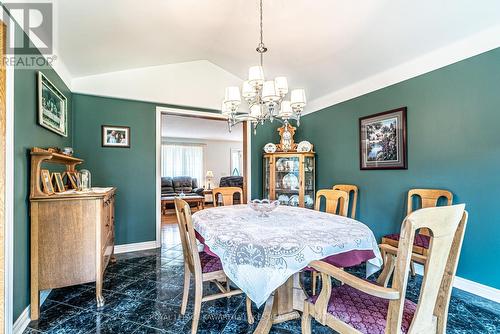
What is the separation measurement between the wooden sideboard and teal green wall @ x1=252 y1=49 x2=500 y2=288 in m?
3.11

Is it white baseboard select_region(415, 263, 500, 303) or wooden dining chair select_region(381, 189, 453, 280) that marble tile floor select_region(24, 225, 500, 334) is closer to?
white baseboard select_region(415, 263, 500, 303)

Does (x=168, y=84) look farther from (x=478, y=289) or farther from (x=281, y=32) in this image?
(x=478, y=289)

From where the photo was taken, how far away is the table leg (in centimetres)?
165

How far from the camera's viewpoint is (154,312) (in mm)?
1999

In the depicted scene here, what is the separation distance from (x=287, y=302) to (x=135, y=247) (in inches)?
107

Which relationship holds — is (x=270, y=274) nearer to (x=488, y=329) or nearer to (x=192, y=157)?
(x=488, y=329)

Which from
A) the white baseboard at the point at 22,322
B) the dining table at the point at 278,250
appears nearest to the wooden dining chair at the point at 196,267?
the dining table at the point at 278,250

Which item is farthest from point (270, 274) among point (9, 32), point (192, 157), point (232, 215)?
point (192, 157)

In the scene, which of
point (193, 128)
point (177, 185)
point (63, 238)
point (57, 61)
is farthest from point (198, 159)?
point (63, 238)

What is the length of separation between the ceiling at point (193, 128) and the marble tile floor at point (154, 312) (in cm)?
372

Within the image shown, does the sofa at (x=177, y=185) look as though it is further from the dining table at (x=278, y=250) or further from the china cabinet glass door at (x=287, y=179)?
the dining table at (x=278, y=250)

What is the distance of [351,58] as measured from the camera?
297 cm

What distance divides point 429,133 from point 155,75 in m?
3.64

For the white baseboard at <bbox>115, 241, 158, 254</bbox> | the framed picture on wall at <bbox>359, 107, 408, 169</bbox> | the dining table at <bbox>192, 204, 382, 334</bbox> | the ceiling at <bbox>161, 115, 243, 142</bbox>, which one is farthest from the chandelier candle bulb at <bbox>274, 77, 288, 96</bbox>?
the ceiling at <bbox>161, 115, 243, 142</bbox>
